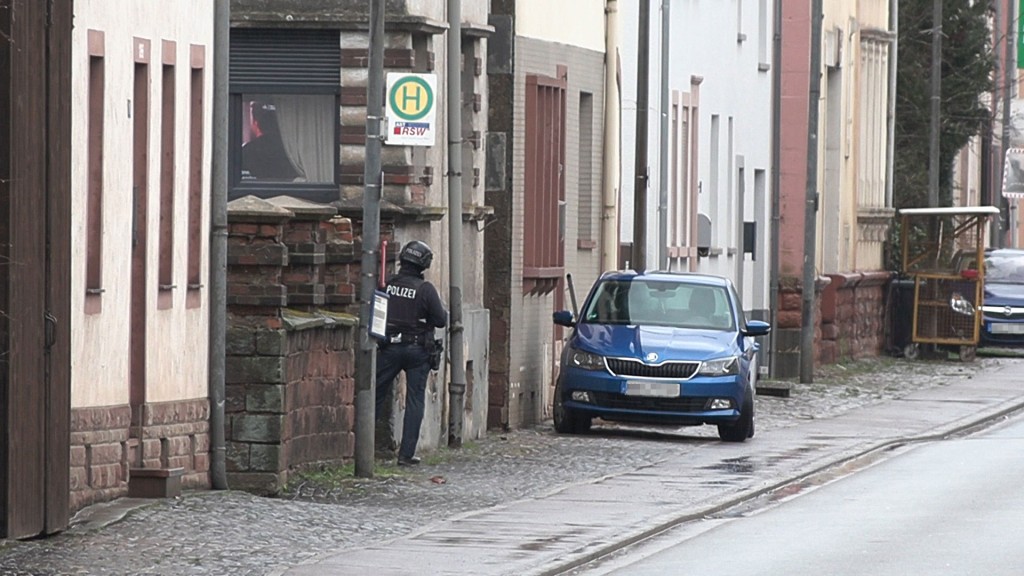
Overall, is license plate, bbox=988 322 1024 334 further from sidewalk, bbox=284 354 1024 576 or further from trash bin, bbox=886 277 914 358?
sidewalk, bbox=284 354 1024 576

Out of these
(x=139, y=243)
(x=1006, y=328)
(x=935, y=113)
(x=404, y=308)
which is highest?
(x=935, y=113)

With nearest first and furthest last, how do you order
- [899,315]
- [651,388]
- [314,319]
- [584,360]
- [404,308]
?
[314,319]
[404,308]
[651,388]
[584,360]
[899,315]

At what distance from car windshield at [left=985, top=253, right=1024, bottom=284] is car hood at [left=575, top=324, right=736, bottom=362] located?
22.2 m

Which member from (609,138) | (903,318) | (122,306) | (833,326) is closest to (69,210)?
(122,306)

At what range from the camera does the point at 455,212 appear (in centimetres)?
2377

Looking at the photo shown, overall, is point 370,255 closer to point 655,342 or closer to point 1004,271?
point 655,342

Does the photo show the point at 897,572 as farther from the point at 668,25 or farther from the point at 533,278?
the point at 668,25

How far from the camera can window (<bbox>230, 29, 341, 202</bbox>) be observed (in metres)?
23.4

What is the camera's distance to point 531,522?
58.2ft

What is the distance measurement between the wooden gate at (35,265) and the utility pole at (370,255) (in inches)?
185

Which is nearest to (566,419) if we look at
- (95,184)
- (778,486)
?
(778,486)

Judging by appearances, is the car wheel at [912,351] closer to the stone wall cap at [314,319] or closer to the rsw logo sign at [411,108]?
the rsw logo sign at [411,108]

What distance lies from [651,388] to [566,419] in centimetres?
112

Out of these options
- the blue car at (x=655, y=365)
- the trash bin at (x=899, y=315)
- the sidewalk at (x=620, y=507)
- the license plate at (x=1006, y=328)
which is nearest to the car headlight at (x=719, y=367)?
the blue car at (x=655, y=365)
